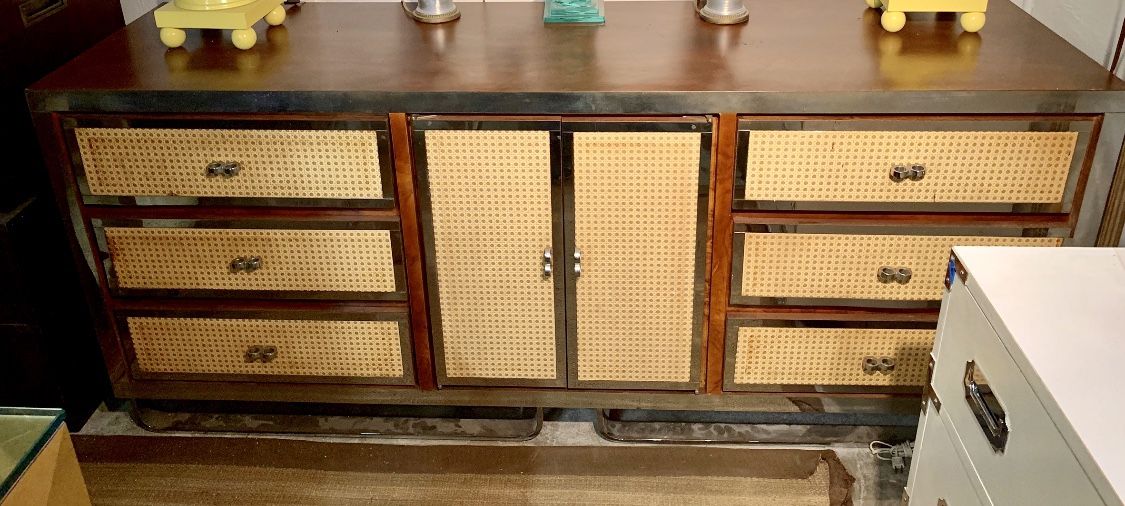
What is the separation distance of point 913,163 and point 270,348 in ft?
3.98

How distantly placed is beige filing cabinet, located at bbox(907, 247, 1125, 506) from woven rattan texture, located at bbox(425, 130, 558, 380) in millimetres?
681

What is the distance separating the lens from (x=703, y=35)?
185 centimetres

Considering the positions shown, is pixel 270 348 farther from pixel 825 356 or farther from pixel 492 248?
pixel 825 356

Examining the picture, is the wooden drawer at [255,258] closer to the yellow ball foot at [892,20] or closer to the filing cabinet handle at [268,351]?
the filing cabinet handle at [268,351]

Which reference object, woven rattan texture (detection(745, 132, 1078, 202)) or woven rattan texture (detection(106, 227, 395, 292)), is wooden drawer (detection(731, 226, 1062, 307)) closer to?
→ woven rattan texture (detection(745, 132, 1078, 202))

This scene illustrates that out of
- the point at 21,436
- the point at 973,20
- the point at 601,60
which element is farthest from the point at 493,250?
the point at 973,20

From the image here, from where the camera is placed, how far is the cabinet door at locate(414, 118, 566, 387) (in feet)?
5.43

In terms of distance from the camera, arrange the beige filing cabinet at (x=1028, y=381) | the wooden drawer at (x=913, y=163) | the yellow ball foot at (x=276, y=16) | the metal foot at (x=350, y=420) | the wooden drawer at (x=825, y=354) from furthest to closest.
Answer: the metal foot at (x=350, y=420) → the yellow ball foot at (x=276, y=16) → the wooden drawer at (x=825, y=354) → the wooden drawer at (x=913, y=163) → the beige filing cabinet at (x=1028, y=381)

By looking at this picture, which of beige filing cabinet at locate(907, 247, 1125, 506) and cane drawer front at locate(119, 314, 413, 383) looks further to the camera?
cane drawer front at locate(119, 314, 413, 383)

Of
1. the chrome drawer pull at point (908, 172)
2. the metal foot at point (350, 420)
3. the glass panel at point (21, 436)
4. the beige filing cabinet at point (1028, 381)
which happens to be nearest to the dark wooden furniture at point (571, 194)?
the chrome drawer pull at point (908, 172)

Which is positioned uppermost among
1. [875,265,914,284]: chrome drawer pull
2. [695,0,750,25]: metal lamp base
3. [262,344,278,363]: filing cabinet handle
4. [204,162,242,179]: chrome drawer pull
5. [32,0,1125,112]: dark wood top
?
[695,0,750,25]: metal lamp base

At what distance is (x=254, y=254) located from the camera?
5.89 feet

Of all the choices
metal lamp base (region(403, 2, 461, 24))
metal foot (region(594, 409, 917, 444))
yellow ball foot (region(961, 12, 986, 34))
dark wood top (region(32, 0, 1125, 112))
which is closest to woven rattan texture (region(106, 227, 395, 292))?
dark wood top (region(32, 0, 1125, 112))

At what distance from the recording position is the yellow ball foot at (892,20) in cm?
181
